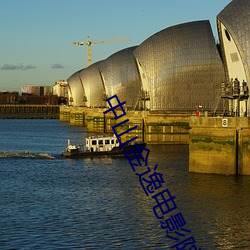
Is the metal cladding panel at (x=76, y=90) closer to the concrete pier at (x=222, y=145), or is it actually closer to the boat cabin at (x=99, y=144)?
the boat cabin at (x=99, y=144)

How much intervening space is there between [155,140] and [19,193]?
37150 millimetres

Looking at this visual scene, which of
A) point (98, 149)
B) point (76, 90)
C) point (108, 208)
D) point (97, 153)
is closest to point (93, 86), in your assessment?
point (76, 90)

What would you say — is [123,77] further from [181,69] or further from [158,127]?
[158,127]

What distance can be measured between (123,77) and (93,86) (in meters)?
28.6

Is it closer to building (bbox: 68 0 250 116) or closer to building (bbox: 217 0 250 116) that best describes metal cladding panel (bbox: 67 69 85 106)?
building (bbox: 68 0 250 116)

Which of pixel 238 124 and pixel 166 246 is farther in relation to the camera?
pixel 238 124

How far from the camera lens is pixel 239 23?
180 ft

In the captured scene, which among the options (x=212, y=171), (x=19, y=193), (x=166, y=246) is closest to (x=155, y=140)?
(x=212, y=171)

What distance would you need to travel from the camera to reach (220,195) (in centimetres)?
3981

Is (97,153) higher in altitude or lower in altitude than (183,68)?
lower

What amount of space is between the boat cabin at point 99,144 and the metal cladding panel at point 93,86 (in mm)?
68422

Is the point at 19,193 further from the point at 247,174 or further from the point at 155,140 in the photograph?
the point at 155,140

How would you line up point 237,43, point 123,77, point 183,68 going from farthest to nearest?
point 123,77 → point 183,68 → point 237,43

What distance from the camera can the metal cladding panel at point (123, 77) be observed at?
10525cm
